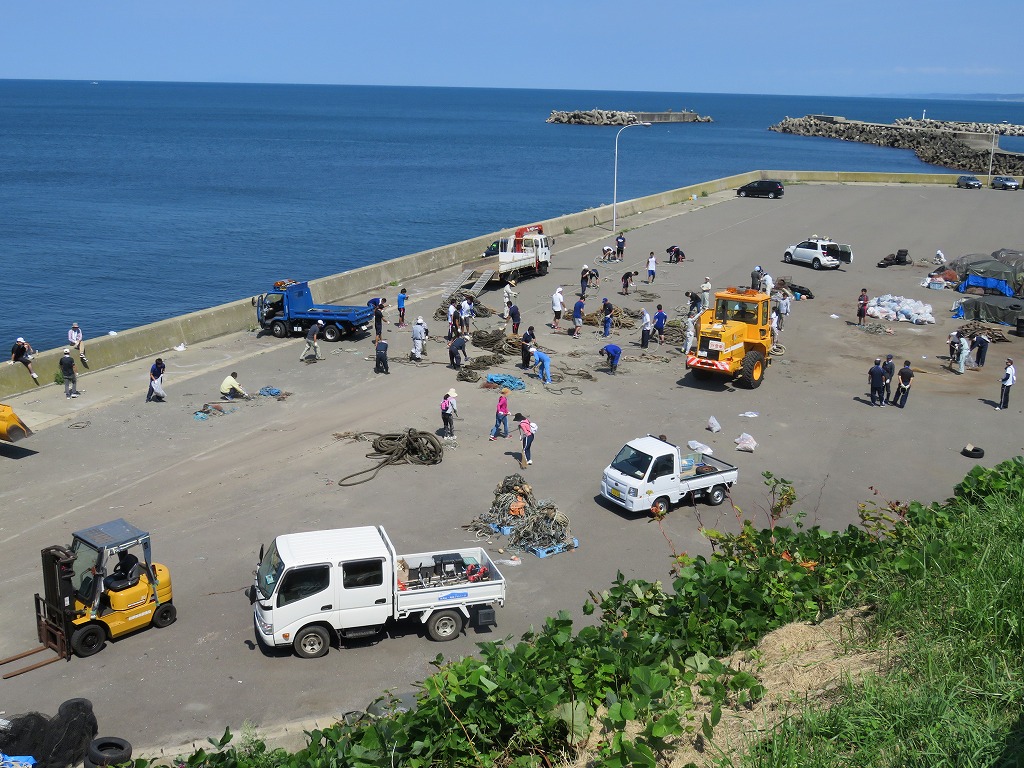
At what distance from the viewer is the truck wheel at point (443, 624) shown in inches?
539

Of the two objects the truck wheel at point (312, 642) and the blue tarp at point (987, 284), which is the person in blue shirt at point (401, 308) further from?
the blue tarp at point (987, 284)

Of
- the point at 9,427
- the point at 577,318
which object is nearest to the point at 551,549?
the point at 9,427

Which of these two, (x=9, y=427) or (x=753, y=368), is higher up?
(x=9, y=427)

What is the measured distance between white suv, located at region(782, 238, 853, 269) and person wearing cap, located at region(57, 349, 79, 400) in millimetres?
32390

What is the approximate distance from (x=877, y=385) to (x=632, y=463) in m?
10.3

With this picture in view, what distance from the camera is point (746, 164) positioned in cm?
12575

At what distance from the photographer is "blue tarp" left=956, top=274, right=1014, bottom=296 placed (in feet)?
121

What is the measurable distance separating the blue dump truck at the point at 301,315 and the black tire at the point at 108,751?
20840mm

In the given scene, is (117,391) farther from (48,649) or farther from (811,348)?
(811,348)

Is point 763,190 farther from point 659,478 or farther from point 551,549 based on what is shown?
point 551,549

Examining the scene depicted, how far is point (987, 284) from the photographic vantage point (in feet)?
124

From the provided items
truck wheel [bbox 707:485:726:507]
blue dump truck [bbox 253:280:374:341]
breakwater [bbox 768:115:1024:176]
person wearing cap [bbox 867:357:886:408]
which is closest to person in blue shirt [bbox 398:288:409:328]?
blue dump truck [bbox 253:280:374:341]

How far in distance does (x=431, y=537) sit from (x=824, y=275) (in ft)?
101

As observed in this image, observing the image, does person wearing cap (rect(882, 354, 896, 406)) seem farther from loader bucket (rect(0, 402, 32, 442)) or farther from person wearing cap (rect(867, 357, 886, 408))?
loader bucket (rect(0, 402, 32, 442))
